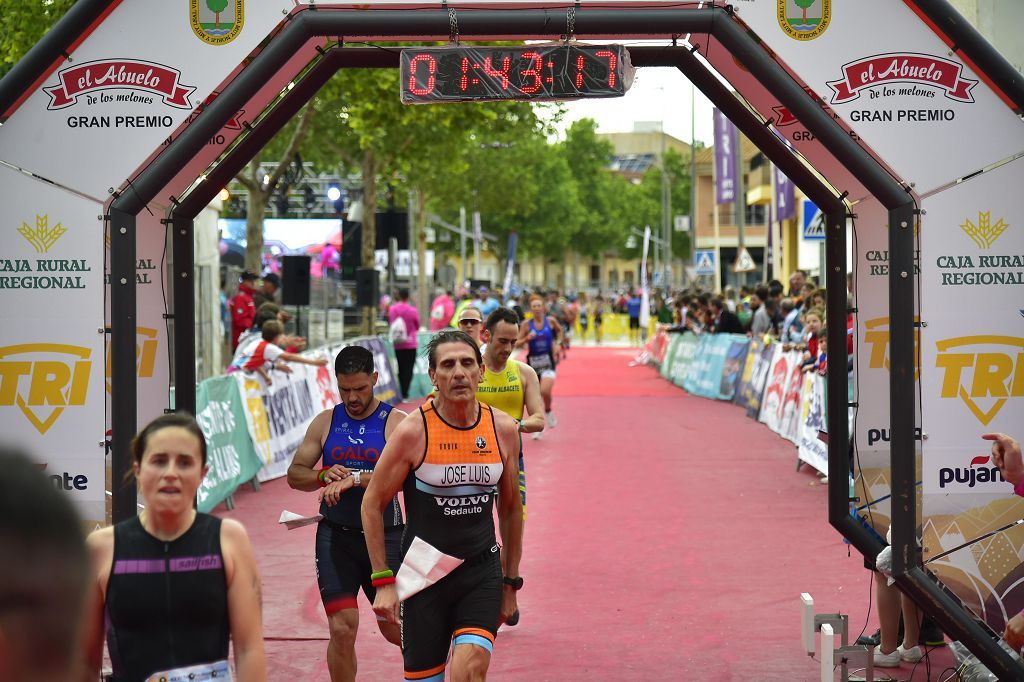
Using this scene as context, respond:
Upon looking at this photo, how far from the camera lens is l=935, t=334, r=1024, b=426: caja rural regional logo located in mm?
6648

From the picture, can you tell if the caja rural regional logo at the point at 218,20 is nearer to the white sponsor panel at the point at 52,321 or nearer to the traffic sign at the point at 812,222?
the white sponsor panel at the point at 52,321

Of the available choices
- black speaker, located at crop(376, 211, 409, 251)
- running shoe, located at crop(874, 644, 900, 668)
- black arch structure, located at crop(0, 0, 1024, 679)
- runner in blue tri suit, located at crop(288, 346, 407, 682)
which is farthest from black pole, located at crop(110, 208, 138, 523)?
black speaker, located at crop(376, 211, 409, 251)

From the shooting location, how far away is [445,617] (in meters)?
5.62

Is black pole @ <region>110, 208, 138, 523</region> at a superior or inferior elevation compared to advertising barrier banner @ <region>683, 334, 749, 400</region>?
superior

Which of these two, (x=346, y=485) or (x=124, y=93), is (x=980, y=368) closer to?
(x=346, y=485)

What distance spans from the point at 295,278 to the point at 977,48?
15197 millimetres

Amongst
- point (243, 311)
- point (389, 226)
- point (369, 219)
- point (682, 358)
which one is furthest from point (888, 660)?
point (389, 226)

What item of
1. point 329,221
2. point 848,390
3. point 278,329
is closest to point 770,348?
point 278,329

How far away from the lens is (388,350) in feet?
84.1

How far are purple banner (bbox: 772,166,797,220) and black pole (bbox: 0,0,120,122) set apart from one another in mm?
24272

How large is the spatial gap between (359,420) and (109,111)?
6.74 ft

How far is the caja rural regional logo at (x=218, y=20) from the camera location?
665cm

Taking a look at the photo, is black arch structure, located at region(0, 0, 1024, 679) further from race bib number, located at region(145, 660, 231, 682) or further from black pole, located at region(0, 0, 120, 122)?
race bib number, located at region(145, 660, 231, 682)

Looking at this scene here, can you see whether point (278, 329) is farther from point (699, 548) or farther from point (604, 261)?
point (604, 261)
